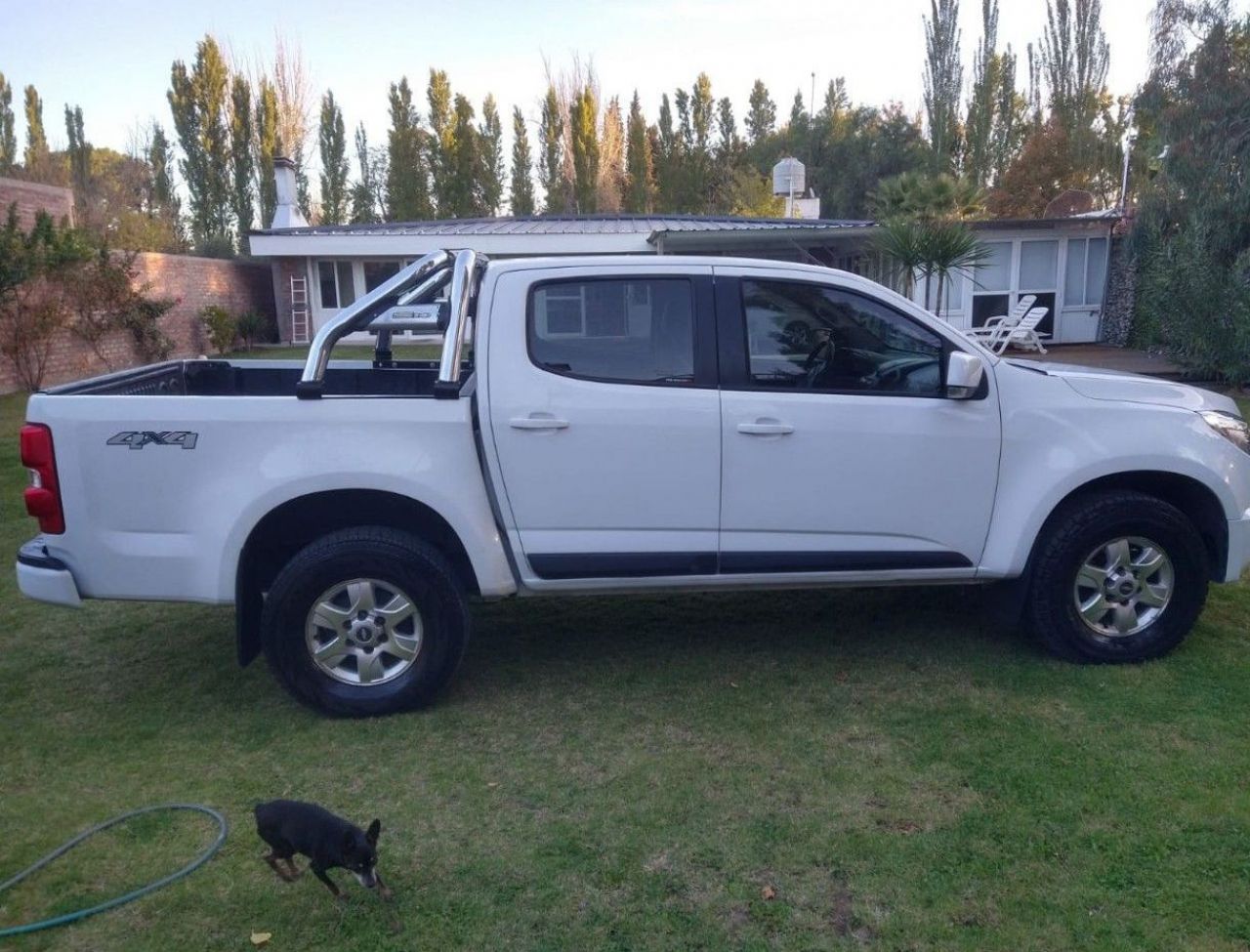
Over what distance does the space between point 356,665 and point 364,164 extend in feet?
139

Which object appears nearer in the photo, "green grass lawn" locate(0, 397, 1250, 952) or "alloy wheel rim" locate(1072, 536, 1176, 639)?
"green grass lawn" locate(0, 397, 1250, 952)

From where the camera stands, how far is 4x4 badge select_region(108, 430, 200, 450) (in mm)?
4340

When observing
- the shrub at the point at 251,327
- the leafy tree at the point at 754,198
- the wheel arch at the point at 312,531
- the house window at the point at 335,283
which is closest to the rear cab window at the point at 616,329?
the wheel arch at the point at 312,531

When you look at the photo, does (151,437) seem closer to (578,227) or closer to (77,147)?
(578,227)

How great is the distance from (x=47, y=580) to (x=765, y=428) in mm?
3090

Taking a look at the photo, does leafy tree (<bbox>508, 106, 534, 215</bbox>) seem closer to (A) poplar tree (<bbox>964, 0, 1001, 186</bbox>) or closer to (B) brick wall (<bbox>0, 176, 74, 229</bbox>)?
(A) poplar tree (<bbox>964, 0, 1001, 186</bbox>)

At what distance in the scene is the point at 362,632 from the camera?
4.54 metres

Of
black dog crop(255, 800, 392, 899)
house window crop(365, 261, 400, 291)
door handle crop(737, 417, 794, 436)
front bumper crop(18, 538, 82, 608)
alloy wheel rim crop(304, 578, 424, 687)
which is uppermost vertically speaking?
house window crop(365, 261, 400, 291)

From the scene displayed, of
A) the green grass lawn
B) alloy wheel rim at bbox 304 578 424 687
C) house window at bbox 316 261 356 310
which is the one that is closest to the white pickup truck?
alloy wheel rim at bbox 304 578 424 687

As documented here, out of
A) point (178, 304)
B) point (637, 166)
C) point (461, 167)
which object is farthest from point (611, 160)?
point (178, 304)

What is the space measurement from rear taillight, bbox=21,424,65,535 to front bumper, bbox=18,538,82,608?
16 cm

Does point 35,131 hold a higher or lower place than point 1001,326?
higher

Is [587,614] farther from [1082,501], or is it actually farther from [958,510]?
[1082,501]

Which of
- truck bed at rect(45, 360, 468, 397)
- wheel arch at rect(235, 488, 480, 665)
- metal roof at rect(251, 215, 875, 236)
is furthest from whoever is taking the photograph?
metal roof at rect(251, 215, 875, 236)
